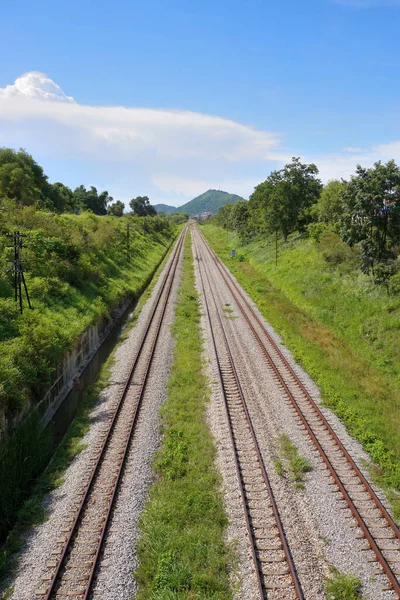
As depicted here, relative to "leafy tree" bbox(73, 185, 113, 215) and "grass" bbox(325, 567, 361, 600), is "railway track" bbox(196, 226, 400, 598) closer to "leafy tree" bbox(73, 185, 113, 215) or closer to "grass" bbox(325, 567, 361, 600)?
"grass" bbox(325, 567, 361, 600)

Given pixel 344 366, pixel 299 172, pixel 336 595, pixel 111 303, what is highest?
pixel 299 172

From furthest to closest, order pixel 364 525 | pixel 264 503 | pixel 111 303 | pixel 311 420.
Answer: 1. pixel 111 303
2. pixel 311 420
3. pixel 264 503
4. pixel 364 525

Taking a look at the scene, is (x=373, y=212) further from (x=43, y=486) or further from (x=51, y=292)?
(x=43, y=486)

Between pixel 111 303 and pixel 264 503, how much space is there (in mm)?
25034

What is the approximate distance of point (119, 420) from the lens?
17016 millimetres

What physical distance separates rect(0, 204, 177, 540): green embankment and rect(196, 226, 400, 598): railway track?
10.9 m

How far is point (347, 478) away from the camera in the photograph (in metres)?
13.1

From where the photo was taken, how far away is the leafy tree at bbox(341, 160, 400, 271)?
90.4 feet

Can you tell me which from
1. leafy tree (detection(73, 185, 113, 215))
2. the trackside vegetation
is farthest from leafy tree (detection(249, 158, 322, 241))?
leafy tree (detection(73, 185, 113, 215))

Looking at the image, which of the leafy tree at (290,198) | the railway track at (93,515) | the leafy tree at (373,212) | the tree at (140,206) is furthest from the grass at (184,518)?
the tree at (140,206)

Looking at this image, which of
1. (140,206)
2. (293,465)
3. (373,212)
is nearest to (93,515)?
(293,465)

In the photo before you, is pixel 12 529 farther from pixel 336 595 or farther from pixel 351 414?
pixel 351 414

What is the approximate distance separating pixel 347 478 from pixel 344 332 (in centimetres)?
1542

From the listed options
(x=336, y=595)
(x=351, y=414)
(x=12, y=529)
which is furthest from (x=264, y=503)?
(x=12, y=529)
